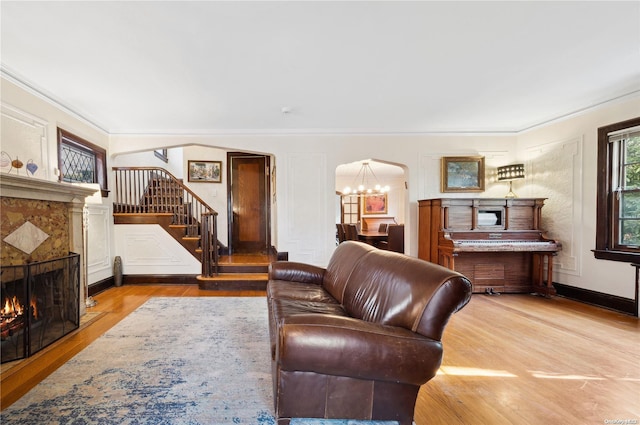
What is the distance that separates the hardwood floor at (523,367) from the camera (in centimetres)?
165

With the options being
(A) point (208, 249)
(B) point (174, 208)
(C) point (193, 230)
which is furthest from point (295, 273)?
(B) point (174, 208)

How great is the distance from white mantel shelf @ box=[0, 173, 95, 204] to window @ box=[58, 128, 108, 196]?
2.55ft

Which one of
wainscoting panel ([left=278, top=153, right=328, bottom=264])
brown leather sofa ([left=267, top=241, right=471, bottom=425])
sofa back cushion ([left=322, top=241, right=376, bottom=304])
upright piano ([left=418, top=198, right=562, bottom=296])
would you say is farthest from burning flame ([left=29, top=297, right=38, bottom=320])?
upright piano ([left=418, top=198, right=562, bottom=296])

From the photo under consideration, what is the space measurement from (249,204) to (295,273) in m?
3.75

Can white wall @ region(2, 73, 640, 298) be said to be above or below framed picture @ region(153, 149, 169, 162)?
below

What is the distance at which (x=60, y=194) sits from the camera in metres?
2.80

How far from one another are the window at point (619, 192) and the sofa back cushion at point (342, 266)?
322cm

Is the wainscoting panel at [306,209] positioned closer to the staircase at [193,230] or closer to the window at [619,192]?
the staircase at [193,230]

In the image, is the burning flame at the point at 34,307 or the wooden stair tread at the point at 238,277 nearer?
the burning flame at the point at 34,307

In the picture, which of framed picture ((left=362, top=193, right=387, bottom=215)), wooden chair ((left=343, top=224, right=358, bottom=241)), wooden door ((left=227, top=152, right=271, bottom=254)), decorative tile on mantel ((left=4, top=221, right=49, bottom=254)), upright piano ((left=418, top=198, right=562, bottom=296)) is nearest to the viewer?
decorative tile on mantel ((left=4, top=221, right=49, bottom=254))

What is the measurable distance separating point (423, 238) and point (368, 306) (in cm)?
297

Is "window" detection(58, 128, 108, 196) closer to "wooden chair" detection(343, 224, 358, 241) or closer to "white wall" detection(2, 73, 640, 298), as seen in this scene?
"white wall" detection(2, 73, 640, 298)

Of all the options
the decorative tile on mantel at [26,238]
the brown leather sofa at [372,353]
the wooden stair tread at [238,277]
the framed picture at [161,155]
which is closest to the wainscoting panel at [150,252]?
the wooden stair tread at [238,277]

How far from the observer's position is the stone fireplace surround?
7.36 feet
